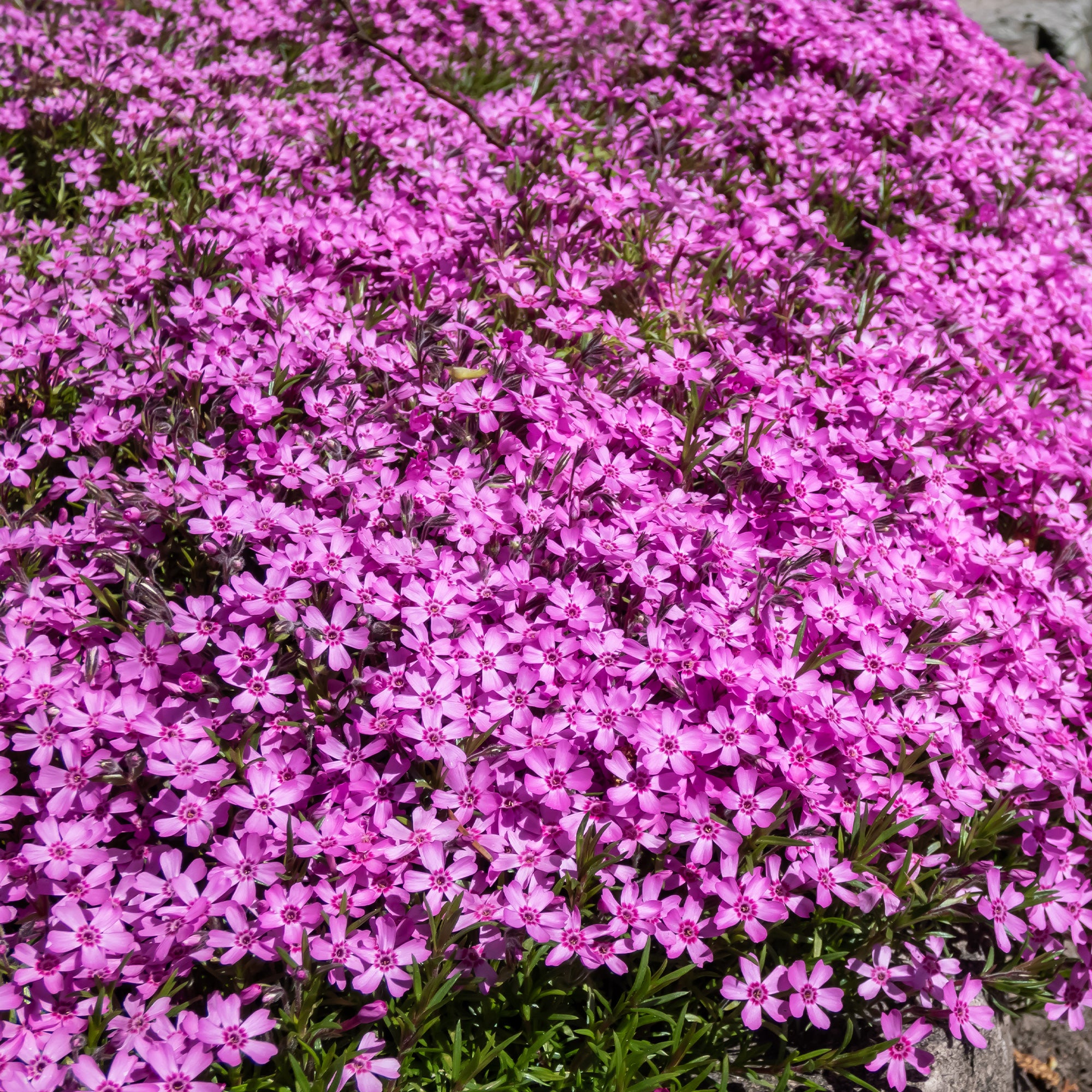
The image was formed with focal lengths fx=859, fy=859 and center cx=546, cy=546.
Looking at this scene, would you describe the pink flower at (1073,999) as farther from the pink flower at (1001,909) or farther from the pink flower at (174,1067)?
the pink flower at (174,1067)

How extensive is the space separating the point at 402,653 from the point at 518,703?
422mm

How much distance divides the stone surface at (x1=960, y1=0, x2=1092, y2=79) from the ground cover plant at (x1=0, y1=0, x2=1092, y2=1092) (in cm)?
663

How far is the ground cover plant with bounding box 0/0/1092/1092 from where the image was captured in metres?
2.52

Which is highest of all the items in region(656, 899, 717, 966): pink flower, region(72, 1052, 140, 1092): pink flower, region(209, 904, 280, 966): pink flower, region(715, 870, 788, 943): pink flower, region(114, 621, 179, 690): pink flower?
region(715, 870, 788, 943): pink flower

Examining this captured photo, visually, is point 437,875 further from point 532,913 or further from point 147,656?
point 147,656

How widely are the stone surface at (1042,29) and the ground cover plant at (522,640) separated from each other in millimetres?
6632

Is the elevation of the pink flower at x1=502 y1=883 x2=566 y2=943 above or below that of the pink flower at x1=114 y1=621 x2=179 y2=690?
above

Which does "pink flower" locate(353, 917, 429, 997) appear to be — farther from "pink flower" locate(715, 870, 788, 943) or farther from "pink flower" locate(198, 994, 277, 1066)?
"pink flower" locate(715, 870, 788, 943)

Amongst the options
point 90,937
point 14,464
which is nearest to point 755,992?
point 90,937

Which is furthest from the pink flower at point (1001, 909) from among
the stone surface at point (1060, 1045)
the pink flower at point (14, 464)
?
the pink flower at point (14, 464)

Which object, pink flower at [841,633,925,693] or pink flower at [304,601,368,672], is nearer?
pink flower at [304,601,368,672]

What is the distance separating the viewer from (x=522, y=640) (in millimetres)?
2893

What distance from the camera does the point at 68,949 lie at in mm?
2350

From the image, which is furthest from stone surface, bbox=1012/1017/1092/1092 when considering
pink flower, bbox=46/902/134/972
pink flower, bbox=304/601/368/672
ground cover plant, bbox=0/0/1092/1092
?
pink flower, bbox=46/902/134/972
